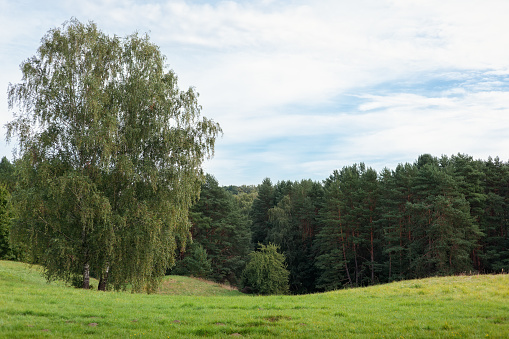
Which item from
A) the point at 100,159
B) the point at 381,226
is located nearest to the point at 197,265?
the point at 381,226

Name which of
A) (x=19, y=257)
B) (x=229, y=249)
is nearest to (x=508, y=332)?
(x=19, y=257)

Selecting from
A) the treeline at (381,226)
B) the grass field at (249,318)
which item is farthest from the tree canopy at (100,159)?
the treeline at (381,226)

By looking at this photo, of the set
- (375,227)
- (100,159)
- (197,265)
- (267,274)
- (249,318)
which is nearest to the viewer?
(249,318)

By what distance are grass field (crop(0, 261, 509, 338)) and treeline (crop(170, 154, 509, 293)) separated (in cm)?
2748

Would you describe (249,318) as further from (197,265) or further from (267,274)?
A: (197,265)

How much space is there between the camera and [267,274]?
1823 inches

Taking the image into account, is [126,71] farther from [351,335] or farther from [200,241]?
[200,241]

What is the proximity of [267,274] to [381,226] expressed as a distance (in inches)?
735

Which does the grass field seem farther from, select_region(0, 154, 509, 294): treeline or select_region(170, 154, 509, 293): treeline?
select_region(170, 154, 509, 293): treeline

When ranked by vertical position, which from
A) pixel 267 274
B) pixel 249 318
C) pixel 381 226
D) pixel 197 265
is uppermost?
pixel 381 226

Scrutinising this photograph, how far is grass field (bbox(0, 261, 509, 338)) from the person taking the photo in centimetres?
959

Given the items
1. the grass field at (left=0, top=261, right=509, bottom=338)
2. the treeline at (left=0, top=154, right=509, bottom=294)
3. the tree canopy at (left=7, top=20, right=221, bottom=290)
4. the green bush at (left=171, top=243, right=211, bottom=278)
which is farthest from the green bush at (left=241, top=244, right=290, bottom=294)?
the grass field at (left=0, top=261, right=509, bottom=338)

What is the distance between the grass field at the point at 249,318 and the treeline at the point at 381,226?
1082 inches

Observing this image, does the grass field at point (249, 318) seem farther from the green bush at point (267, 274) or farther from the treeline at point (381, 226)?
the green bush at point (267, 274)
